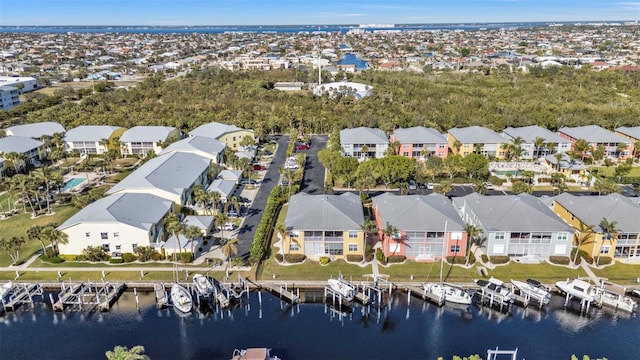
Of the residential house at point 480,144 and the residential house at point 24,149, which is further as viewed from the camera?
the residential house at point 480,144

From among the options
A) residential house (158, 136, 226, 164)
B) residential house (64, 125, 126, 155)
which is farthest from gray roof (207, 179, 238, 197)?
residential house (64, 125, 126, 155)

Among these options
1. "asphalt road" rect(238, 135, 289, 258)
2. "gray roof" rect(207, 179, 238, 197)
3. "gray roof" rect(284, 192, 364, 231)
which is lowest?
"asphalt road" rect(238, 135, 289, 258)

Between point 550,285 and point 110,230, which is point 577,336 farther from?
point 110,230

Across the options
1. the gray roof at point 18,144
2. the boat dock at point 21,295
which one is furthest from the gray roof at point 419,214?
the gray roof at point 18,144

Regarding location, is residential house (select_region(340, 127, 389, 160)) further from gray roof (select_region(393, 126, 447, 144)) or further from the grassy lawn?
the grassy lawn

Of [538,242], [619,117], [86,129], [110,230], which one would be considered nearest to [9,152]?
[86,129]

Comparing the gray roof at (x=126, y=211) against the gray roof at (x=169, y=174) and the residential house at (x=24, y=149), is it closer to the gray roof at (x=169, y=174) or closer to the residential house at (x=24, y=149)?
the gray roof at (x=169, y=174)

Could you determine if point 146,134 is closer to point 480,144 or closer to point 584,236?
point 480,144
